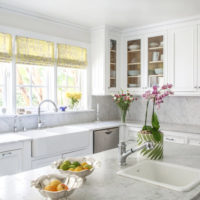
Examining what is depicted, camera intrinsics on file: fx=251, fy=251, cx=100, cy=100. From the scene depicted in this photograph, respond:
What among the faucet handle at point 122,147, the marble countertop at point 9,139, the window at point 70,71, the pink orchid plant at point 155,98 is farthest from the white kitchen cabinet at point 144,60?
the faucet handle at point 122,147

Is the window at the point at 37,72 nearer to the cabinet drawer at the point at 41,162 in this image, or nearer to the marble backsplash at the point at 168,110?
the marble backsplash at the point at 168,110

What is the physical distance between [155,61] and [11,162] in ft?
9.23

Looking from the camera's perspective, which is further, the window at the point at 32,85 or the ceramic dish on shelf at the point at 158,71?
the ceramic dish on shelf at the point at 158,71

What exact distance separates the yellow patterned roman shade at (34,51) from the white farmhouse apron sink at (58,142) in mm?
1062

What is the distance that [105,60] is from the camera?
14.6ft

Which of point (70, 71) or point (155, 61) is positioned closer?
point (155, 61)

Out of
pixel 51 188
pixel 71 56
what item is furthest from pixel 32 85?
pixel 51 188

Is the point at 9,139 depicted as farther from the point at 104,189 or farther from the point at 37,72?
the point at 104,189

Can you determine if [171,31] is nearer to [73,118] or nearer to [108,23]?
[108,23]

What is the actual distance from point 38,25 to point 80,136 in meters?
1.80

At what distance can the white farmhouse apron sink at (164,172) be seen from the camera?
1793mm

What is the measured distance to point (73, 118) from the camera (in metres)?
4.38

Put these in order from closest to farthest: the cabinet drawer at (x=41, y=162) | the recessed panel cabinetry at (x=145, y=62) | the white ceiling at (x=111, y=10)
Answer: the cabinet drawer at (x=41, y=162)
the white ceiling at (x=111, y=10)
the recessed panel cabinetry at (x=145, y=62)

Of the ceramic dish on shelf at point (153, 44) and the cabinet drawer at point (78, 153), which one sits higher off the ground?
the ceramic dish on shelf at point (153, 44)
